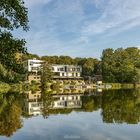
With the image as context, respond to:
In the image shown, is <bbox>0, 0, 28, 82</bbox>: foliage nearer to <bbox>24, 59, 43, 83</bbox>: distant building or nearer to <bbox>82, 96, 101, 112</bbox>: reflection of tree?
<bbox>82, 96, 101, 112</bbox>: reflection of tree

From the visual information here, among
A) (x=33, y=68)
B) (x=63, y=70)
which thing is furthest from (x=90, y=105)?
(x=63, y=70)

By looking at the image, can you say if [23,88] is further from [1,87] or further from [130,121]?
[130,121]

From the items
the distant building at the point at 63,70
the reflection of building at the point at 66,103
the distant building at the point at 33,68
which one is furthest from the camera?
the distant building at the point at 63,70

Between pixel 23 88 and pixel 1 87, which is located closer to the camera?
pixel 1 87

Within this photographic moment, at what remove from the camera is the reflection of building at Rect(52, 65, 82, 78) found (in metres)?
94.8

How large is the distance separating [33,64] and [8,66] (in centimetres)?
7914

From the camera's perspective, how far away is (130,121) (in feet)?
61.4

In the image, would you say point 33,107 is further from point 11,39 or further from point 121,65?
point 121,65

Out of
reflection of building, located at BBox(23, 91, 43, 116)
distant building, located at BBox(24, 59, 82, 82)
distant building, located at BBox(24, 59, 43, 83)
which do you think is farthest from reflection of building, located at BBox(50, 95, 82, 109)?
distant building, located at BBox(24, 59, 82, 82)

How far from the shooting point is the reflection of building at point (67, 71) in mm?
94775

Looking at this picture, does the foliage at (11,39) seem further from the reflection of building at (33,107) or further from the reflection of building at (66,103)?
the reflection of building at (66,103)

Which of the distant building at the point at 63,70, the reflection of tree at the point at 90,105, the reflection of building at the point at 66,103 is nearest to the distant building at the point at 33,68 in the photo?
the distant building at the point at 63,70

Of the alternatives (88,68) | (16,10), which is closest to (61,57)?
(88,68)

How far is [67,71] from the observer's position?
9612cm
